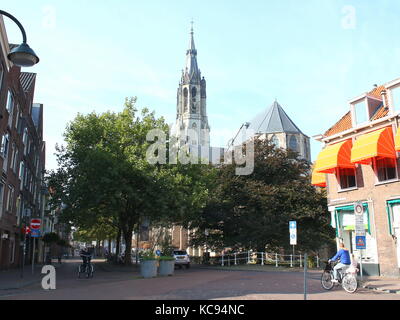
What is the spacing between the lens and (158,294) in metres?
13.2

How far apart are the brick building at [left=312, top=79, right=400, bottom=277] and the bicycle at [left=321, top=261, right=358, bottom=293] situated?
5.36 metres

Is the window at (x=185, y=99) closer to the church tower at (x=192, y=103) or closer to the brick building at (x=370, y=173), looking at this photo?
the church tower at (x=192, y=103)

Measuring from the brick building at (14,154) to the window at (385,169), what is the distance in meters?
20.8

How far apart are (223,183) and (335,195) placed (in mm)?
14067

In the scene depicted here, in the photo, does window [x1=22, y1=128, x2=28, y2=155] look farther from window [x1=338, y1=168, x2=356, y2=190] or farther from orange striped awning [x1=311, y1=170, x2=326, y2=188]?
window [x1=338, y1=168, x2=356, y2=190]

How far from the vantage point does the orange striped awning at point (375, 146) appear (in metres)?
20.0

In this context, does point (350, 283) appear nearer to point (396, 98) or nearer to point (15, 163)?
point (396, 98)

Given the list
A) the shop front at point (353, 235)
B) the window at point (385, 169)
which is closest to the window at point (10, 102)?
the shop front at point (353, 235)

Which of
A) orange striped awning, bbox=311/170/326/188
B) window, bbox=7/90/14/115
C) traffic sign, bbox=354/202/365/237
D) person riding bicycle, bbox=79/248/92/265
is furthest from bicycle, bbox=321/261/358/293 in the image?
window, bbox=7/90/14/115

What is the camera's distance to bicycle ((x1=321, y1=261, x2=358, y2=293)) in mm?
13742

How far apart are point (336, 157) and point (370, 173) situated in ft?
6.39

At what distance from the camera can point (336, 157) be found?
22516mm
